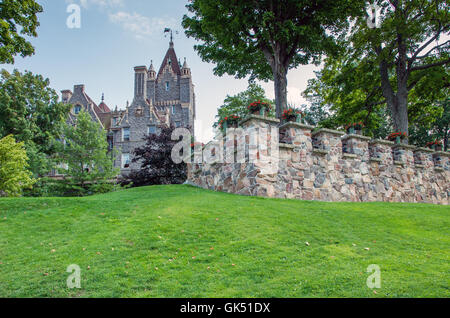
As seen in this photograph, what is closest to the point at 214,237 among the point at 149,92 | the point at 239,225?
the point at 239,225

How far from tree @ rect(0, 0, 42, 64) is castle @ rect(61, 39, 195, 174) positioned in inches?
913

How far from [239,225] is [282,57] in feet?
34.8

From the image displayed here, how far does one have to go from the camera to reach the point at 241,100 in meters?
32.2

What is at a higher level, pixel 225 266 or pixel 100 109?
pixel 100 109

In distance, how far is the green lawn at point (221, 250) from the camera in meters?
3.61

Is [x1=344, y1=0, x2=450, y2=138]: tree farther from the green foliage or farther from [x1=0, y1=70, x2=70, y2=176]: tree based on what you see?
[x1=0, y1=70, x2=70, y2=176]: tree

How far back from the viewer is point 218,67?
60.3ft

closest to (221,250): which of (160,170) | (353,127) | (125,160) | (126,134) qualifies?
(353,127)

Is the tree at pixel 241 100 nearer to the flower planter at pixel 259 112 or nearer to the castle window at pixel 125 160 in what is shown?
the castle window at pixel 125 160

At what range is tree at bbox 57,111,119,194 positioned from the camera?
21.5 metres

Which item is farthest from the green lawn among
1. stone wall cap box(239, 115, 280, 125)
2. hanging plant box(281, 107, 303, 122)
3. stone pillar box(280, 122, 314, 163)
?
hanging plant box(281, 107, 303, 122)

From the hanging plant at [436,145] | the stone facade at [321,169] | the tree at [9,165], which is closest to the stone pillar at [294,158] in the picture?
the stone facade at [321,169]
